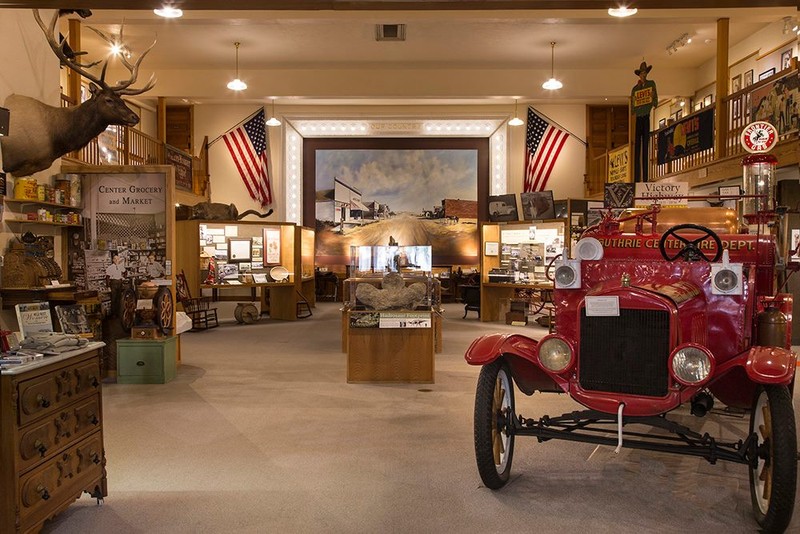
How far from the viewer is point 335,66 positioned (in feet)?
48.9

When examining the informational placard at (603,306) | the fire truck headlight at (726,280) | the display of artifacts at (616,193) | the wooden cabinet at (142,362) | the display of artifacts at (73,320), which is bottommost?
the wooden cabinet at (142,362)

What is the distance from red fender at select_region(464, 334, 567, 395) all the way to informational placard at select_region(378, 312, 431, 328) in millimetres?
2581

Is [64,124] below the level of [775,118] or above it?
below

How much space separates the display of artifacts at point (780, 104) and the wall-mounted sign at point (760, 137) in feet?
0.54

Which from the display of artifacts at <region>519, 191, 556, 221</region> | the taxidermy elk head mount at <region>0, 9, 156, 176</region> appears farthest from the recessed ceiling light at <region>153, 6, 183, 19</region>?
the display of artifacts at <region>519, 191, 556, 221</region>

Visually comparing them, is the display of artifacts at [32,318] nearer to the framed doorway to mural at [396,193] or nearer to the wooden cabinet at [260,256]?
the wooden cabinet at [260,256]

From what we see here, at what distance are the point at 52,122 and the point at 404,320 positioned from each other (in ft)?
12.7

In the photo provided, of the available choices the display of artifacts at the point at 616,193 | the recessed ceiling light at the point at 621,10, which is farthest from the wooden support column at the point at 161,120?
the recessed ceiling light at the point at 621,10

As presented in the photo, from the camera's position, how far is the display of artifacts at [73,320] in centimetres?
554

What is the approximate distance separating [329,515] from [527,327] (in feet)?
29.1

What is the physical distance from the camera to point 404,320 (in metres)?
6.57

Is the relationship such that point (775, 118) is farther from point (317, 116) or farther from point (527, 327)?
point (317, 116)

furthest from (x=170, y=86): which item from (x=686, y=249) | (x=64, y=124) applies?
(x=686, y=249)

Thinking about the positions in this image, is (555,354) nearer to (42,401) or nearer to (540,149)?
(42,401)
